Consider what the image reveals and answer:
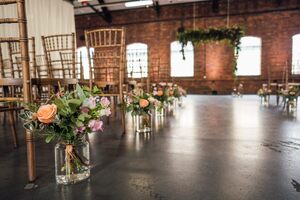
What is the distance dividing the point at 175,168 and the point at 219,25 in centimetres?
968

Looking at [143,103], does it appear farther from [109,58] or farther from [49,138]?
[49,138]

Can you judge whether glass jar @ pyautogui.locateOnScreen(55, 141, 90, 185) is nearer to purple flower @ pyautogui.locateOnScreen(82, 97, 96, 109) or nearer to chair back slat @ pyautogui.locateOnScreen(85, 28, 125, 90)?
purple flower @ pyautogui.locateOnScreen(82, 97, 96, 109)

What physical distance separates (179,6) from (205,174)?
10.1m

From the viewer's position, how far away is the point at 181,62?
10586mm

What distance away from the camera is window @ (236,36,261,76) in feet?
32.5

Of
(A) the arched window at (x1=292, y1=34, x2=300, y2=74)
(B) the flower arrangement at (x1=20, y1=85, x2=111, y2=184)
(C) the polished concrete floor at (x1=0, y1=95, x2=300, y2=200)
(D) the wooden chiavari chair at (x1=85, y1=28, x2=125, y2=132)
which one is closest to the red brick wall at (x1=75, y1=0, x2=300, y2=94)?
(A) the arched window at (x1=292, y1=34, x2=300, y2=74)

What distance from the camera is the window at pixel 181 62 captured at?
10.5 meters

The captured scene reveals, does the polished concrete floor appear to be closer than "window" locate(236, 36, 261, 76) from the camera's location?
Yes

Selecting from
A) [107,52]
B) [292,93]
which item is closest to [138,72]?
[107,52]

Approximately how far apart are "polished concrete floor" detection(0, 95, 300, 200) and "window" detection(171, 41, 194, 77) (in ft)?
27.0

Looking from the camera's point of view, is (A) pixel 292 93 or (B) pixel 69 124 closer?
(B) pixel 69 124

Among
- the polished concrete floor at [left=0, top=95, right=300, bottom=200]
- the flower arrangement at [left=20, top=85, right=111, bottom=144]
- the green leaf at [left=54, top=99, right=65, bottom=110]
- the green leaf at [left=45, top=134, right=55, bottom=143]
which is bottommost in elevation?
the polished concrete floor at [left=0, top=95, right=300, bottom=200]

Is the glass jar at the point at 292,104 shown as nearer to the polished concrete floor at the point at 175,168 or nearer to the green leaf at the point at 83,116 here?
the polished concrete floor at the point at 175,168

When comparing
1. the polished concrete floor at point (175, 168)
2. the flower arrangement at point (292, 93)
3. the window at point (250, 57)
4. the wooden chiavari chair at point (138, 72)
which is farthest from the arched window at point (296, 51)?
the polished concrete floor at point (175, 168)
